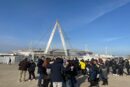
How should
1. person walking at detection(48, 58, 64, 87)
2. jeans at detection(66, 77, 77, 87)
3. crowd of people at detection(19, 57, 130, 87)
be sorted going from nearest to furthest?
person walking at detection(48, 58, 64, 87) < crowd of people at detection(19, 57, 130, 87) < jeans at detection(66, 77, 77, 87)

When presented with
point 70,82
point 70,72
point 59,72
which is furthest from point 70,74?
point 59,72

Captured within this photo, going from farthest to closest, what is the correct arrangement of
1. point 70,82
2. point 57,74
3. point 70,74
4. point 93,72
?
1. point 93,72
2. point 70,82
3. point 70,74
4. point 57,74

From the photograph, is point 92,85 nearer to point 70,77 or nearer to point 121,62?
point 70,77

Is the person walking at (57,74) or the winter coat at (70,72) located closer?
the person walking at (57,74)

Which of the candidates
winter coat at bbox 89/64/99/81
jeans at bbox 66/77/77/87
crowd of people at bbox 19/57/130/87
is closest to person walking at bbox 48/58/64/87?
crowd of people at bbox 19/57/130/87

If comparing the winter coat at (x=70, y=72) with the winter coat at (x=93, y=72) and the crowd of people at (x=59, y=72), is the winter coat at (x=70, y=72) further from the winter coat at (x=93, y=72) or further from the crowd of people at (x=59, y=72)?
the winter coat at (x=93, y=72)

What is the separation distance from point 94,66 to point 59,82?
5.45 m

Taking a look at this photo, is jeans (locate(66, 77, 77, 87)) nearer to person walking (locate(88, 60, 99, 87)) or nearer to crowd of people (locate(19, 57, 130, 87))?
crowd of people (locate(19, 57, 130, 87))

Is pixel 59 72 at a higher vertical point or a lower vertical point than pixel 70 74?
higher

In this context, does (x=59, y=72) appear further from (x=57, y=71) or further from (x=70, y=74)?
(x=70, y=74)

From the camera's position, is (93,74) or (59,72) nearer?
(59,72)

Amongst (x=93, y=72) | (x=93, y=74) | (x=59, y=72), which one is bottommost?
(x=93, y=74)

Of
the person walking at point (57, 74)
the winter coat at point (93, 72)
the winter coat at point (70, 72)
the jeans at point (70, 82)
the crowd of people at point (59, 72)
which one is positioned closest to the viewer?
the person walking at point (57, 74)

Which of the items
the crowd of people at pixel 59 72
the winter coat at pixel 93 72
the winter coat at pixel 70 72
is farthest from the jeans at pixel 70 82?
the winter coat at pixel 93 72
